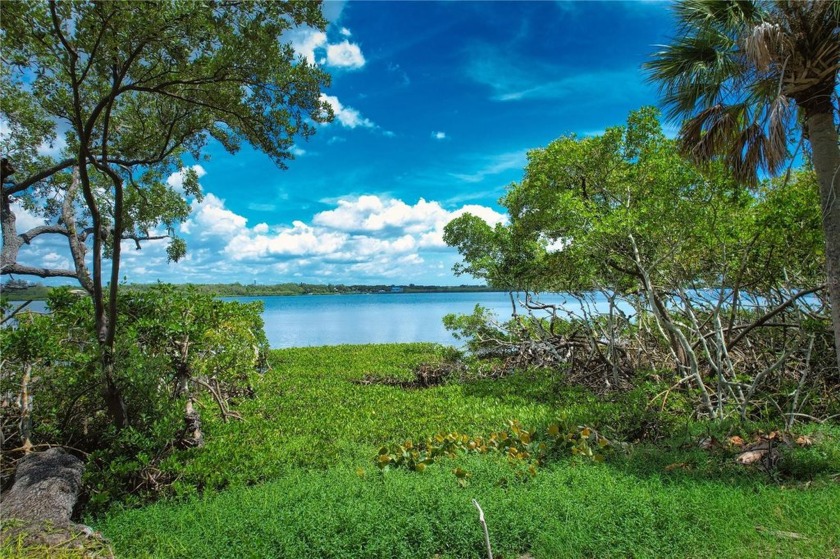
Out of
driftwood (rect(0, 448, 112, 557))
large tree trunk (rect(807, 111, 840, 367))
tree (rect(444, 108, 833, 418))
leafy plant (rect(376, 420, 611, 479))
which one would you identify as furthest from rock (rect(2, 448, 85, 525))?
large tree trunk (rect(807, 111, 840, 367))

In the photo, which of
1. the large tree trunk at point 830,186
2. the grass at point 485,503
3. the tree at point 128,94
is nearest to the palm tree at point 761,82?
the large tree trunk at point 830,186

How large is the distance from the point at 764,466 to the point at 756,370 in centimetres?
549

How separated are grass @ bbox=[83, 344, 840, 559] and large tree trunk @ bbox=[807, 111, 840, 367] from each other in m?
1.97

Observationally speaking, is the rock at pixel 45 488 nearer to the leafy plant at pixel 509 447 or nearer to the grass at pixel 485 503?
the grass at pixel 485 503

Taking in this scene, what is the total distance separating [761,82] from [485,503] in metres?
6.75

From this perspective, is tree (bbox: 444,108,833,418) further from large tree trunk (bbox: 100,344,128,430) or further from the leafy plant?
large tree trunk (bbox: 100,344,128,430)

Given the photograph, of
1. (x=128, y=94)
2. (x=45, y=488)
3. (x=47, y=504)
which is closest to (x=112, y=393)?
(x=45, y=488)

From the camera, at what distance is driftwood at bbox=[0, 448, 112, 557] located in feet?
12.9

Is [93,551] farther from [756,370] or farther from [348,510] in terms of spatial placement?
[756,370]

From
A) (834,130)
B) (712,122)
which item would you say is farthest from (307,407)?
(834,130)

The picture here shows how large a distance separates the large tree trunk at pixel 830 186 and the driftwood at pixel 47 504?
Answer: 840 centimetres

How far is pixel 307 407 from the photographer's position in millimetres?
9859

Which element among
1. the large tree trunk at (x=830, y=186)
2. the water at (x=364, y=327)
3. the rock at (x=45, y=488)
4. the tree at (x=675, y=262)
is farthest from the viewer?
the water at (x=364, y=327)

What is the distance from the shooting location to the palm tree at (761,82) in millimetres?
5691
